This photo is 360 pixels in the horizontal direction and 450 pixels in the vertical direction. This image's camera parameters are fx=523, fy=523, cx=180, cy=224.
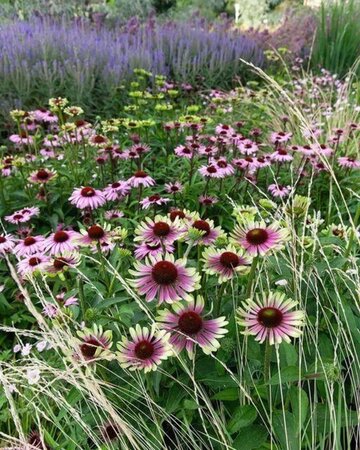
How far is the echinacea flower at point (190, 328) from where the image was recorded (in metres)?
1.14

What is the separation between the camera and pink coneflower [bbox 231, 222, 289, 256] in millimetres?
1229

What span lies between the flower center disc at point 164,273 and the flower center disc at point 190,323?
0.09 m

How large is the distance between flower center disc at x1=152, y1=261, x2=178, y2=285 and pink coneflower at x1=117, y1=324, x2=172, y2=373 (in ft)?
0.37

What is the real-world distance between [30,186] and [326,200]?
1681 millimetres

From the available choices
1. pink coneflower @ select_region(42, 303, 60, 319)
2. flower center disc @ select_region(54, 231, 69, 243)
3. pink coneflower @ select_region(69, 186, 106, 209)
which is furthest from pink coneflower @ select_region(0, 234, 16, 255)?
pink coneflower @ select_region(42, 303, 60, 319)

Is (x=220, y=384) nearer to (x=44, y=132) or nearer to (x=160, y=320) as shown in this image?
(x=160, y=320)

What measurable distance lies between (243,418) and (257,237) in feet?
1.39

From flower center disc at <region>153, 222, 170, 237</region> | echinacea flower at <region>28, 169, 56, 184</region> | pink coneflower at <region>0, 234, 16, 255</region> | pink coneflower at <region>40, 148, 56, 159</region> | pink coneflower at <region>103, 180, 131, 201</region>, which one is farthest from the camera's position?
pink coneflower at <region>40, 148, 56, 159</region>

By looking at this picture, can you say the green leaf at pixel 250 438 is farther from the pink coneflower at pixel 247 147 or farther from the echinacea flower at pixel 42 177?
the pink coneflower at pixel 247 147

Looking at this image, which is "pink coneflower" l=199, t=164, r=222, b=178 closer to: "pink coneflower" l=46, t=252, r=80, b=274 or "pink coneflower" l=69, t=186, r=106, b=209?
"pink coneflower" l=69, t=186, r=106, b=209

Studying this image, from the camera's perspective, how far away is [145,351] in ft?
3.69

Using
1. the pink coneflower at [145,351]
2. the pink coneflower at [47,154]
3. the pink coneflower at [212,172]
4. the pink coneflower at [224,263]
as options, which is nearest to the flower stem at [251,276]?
the pink coneflower at [224,263]

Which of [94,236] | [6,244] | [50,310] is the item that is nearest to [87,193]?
[6,244]

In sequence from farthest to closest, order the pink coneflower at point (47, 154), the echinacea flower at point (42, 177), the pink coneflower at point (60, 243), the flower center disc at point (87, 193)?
1. the pink coneflower at point (47, 154)
2. the echinacea flower at point (42, 177)
3. the flower center disc at point (87, 193)
4. the pink coneflower at point (60, 243)
